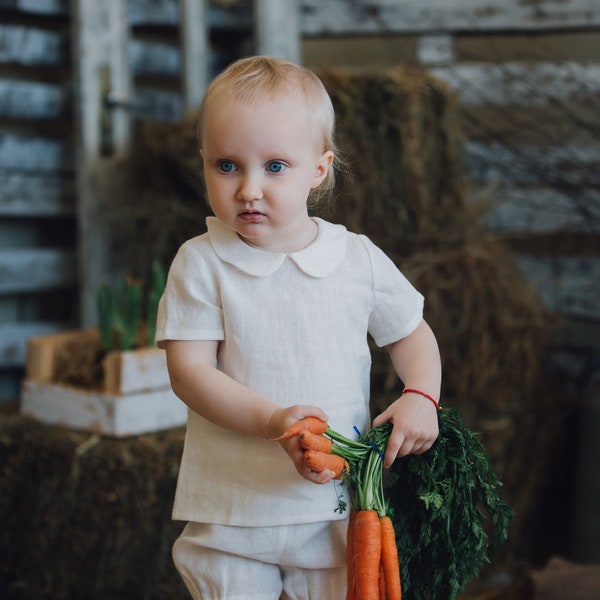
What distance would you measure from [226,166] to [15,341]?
2219 mm

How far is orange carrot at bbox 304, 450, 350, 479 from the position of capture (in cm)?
122

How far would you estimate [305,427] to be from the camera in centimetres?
123

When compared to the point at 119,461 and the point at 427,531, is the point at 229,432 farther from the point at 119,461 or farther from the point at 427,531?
the point at 119,461

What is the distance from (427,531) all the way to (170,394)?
4.38ft

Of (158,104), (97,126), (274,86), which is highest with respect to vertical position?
(158,104)

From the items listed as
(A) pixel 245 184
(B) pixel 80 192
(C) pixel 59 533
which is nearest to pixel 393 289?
(A) pixel 245 184

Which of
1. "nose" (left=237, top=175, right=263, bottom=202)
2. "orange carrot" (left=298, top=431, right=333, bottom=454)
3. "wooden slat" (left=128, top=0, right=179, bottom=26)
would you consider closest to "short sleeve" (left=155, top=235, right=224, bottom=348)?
"nose" (left=237, top=175, right=263, bottom=202)

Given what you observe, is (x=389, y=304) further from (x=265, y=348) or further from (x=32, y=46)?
(x=32, y=46)

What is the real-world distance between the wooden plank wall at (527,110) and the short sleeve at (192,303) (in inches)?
77.0

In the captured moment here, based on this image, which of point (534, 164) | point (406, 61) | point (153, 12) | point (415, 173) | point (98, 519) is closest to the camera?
point (98, 519)

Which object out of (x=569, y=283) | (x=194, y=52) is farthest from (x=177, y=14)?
(x=569, y=283)

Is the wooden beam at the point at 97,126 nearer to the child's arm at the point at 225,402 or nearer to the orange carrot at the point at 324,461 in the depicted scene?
the child's arm at the point at 225,402

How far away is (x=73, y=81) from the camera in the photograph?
10.9ft

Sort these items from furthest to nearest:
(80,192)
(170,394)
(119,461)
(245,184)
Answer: (80,192) < (170,394) < (119,461) < (245,184)
